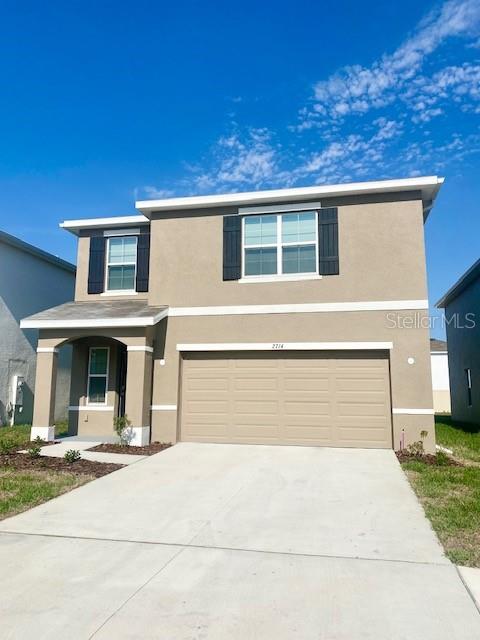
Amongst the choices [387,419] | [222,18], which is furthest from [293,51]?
[387,419]

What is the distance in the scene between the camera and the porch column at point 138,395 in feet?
36.4

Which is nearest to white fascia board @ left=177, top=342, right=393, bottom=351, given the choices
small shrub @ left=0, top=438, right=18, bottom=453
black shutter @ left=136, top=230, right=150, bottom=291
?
black shutter @ left=136, top=230, right=150, bottom=291

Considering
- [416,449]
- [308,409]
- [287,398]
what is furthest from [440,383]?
[287,398]

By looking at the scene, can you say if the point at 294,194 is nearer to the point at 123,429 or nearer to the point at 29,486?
the point at 123,429

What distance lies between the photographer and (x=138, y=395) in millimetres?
11172

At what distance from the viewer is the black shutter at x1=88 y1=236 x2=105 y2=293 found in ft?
44.6

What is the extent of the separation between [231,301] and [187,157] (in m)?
6.27

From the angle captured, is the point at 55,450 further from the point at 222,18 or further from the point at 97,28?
the point at 222,18

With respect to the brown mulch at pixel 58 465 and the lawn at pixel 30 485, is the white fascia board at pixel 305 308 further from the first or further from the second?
the lawn at pixel 30 485

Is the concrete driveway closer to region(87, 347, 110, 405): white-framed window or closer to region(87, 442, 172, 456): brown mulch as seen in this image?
region(87, 442, 172, 456): brown mulch

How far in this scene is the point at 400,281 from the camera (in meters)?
11.1

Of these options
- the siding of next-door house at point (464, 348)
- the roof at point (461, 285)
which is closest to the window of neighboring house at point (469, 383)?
the siding of next-door house at point (464, 348)

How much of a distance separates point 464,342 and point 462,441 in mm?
6976

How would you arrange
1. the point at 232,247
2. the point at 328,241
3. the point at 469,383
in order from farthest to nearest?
the point at 469,383, the point at 232,247, the point at 328,241
